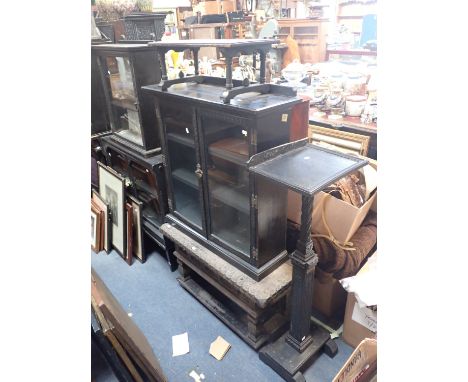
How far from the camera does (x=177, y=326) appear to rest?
6.56 feet

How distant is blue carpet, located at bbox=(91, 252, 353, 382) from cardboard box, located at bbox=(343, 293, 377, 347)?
2.9 inches

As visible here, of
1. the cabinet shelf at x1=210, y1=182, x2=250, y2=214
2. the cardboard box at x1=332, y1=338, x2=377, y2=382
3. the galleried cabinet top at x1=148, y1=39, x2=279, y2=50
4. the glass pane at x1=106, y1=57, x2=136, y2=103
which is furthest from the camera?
the glass pane at x1=106, y1=57, x2=136, y2=103

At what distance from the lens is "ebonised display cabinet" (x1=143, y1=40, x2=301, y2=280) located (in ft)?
4.72

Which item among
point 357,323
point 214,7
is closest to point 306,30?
point 214,7

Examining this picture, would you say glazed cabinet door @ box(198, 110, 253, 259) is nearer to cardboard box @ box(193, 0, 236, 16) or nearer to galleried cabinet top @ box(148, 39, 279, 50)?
Answer: galleried cabinet top @ box(148, 39, 279, 50)

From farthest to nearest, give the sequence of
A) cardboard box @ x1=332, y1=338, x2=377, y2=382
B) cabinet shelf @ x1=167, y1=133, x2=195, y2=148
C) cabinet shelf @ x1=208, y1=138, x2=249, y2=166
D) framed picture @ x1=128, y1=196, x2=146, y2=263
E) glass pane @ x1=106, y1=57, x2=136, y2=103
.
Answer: framed picture @ x1=128, y1=196, x2=146, y2=263 < glass pane @ x1=106, y1=57, x2=136, y2=103 < cabinet shelf @ x1=167, y1=133, x2=195, y2=148 < cabinet shelf @ x1=208, y1=138, x2=249, y2=166 < cardboard box @ x1=332, y1=338, x2=377, y2=382

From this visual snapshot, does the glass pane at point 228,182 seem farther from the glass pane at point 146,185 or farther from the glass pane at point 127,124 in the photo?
the glass pane at point 127,124

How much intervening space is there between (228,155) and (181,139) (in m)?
0.36

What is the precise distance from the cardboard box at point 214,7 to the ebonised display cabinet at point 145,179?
3080mm

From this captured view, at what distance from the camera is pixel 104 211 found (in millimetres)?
2682

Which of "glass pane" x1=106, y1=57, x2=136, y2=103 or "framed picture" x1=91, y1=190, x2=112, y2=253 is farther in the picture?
"framed picture" x1=91, y1=190, x2=112, y2=253

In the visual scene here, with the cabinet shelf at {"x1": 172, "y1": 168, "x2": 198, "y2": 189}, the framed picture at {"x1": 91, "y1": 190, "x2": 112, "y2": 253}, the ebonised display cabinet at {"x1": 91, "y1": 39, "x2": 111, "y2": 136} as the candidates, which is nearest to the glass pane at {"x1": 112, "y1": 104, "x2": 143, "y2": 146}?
the ebonised display cabinet at {"x1": 91, "y1": 39, "x2": 111, "y2": 136}
